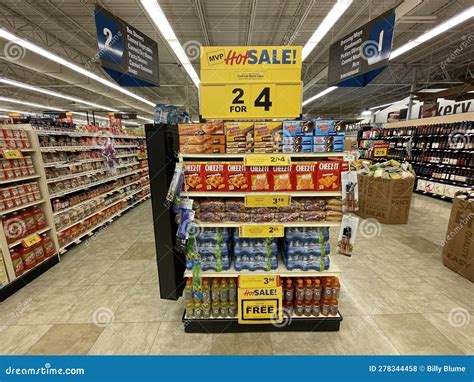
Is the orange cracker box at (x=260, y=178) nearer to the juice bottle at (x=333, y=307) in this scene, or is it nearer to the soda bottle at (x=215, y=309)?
the soda bottle at (x=215, y=309)

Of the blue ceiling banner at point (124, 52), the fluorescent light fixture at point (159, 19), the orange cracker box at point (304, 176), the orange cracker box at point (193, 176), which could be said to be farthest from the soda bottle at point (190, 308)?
the fluorescent light fixture at point (159, 19)

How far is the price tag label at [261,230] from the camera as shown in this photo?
7.07 feet

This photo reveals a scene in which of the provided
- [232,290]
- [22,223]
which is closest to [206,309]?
[232,290]

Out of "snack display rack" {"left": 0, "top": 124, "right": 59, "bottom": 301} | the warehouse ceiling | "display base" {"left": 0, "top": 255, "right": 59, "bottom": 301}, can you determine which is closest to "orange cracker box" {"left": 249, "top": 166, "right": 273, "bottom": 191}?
"snack display rack" {"left": 0, "top": 124, "right": 59, "bottom": 301}

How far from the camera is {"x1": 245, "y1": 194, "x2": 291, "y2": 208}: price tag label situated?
6.97ft

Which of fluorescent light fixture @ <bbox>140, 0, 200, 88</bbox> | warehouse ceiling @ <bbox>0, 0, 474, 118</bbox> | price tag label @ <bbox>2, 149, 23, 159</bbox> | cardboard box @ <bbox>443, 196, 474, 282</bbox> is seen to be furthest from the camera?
warehouse ceiling @ <bbox>0, 0, 474, 118</bbox>

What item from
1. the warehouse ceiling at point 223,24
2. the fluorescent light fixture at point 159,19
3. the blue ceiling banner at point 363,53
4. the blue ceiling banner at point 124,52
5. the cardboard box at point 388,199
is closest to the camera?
the blue ceiling banner at point 124,52

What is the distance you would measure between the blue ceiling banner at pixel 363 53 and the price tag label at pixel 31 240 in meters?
6.33

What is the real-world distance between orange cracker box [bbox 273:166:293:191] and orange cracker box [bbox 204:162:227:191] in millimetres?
462

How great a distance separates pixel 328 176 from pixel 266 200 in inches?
23.8

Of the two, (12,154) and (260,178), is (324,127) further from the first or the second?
(12,154)

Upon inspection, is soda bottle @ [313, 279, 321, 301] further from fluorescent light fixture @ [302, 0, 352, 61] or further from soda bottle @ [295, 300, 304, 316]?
fluorescent light fixture @ [302, 0, 352, 61]

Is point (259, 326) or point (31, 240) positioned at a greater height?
point (31, 240)

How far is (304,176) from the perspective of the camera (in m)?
2.13
